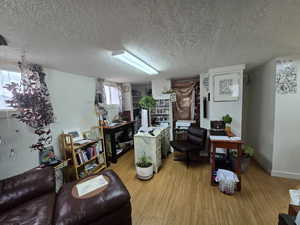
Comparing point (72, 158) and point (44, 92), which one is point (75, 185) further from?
point (44, 92)

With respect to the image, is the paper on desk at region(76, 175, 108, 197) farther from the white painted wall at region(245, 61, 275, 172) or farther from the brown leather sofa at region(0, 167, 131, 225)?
the white painted wall at region(245, 61, 275, 172)

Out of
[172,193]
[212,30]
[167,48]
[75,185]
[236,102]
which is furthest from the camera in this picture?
[236,102]

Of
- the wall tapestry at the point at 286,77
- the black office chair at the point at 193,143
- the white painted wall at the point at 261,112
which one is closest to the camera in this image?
the wall tapestry at the point at 286,77

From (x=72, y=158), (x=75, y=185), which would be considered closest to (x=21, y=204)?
(x=75, y=185)

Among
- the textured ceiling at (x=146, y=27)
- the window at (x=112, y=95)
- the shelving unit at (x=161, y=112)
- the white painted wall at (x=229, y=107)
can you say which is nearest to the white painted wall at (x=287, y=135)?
the white painted wall at (x=229, y=107)

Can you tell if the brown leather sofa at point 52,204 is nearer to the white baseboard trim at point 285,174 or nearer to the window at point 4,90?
the window at point 4,90

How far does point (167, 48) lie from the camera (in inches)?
63.3

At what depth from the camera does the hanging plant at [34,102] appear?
6.03ft

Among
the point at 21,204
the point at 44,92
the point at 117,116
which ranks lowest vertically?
the point at 21,204

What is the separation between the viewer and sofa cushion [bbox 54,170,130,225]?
1.10 meters

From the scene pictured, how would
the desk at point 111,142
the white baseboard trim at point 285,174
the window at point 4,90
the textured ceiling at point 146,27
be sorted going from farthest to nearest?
the desk at point 111,142 < the white baseboard trim at point 285,174 < the window at point 4,90 < the textured ceiling at point 146,27

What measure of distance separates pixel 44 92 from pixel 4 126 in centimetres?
71

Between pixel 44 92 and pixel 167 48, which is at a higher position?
pixel 167 48

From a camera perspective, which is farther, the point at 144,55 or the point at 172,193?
the point at 172,193
